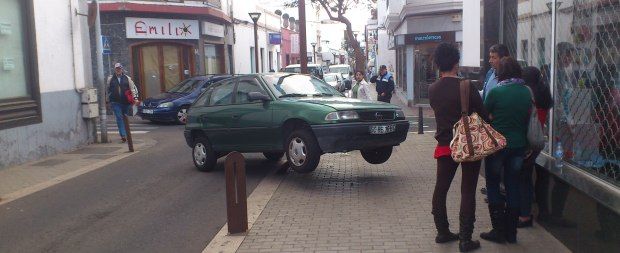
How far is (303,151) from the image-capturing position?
29.4 ft

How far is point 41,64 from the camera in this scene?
12.3 m

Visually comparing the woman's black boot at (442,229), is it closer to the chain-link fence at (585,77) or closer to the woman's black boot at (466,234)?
the woman's black boot at (466,234)

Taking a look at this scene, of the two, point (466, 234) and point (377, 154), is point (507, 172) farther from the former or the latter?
point (377, 154)

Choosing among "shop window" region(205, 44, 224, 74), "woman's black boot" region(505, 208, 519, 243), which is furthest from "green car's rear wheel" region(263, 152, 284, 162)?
"shop window" region(205, 44, 224, 74)

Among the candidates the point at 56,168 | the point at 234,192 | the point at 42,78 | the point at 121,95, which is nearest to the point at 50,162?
the point at 56,168

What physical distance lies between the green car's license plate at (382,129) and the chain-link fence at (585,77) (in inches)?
91.6

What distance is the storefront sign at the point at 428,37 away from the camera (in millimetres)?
24750

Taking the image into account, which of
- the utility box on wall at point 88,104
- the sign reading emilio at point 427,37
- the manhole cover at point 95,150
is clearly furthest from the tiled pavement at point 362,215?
the sign reading emilio at point 427,37

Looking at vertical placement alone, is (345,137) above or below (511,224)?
above

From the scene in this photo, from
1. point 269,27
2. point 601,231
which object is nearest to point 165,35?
point 269,27

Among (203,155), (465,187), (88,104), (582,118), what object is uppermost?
(582,118)

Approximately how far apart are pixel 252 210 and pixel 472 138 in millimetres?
3121

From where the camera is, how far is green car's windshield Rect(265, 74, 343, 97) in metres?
9.87

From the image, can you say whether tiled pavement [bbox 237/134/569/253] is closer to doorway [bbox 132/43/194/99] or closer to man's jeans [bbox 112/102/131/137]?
man's jeans [bbox 112/102/131/137]
